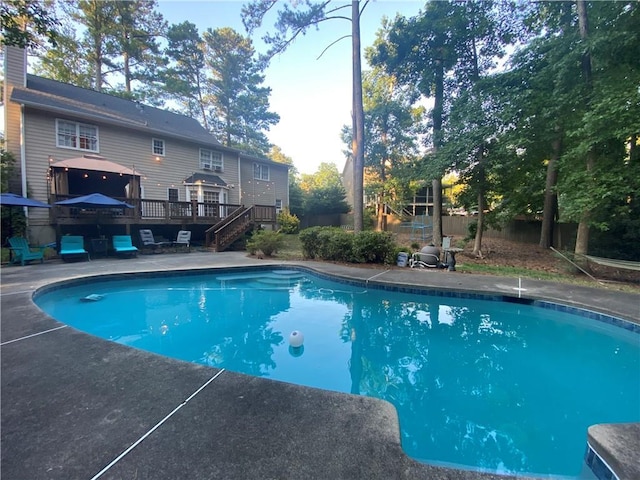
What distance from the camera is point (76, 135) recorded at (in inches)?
476

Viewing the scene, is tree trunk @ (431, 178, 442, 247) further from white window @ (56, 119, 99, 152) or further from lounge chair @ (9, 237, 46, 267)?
white window @ (56, 119, 99, 152)

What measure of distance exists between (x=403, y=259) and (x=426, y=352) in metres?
5.22

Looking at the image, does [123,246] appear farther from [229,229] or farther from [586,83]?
[586,83]

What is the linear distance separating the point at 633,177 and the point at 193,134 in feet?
61.5

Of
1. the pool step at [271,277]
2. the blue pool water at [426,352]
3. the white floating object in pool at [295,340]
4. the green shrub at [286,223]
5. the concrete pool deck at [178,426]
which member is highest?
the green shrub at [286,223]

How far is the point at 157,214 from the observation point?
42.0 ft

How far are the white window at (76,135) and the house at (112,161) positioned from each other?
0.03 m

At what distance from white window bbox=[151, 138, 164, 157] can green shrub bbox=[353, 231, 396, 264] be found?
11.7 meters

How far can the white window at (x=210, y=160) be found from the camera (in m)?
16.5

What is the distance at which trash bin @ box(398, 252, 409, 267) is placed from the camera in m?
9.30

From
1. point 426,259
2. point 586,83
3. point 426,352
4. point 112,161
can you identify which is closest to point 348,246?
point 426,259

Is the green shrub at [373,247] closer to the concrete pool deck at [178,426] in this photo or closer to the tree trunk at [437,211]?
the tree trunk at [437,211]

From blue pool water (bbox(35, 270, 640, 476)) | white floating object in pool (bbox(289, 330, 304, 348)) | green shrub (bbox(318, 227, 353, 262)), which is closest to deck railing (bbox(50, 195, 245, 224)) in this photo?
blue pool water (bbox(35, 270, 640, 476))

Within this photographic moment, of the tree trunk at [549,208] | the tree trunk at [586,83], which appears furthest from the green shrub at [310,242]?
the tree trunk at [549,208]
